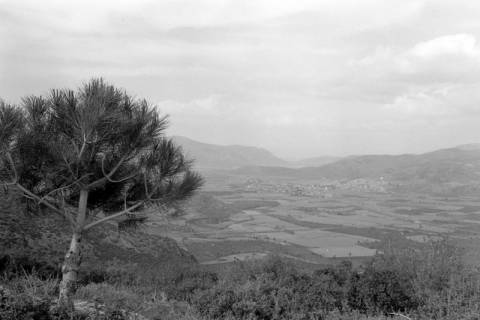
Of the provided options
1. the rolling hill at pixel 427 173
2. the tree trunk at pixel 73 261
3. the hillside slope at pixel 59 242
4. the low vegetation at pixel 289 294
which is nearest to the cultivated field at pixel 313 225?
the hillside slope at pixel 59 242

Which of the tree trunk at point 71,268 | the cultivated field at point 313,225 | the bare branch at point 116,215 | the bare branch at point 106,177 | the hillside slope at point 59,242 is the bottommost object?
the cultivated field at point 313,225

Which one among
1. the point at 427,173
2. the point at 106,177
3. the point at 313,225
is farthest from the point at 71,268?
the point at 427,173

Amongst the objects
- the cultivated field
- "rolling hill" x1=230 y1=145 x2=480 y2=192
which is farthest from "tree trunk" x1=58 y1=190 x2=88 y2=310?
"rolling hill" x1=230 y1=145 x2=480 y2=192

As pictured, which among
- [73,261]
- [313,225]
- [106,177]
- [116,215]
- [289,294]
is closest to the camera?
[289,294]

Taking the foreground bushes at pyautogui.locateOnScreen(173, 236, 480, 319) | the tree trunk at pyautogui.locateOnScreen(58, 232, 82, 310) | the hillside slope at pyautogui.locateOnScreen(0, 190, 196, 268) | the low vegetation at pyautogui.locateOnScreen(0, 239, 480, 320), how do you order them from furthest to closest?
the hillside slope at pyautogui.locateOnScreen(0, 190, 196, 268)
the tree trunk at pyautogui.locateOnScreen(58, 232, 82, 310)
the foreground bushes at pyautogui.locateOnScreen(173, 236, 480, 319)
the low vegetation at pyautogui.locateOnScreen(0, 239, 480, 320)

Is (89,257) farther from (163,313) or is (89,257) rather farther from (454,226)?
(454,226)

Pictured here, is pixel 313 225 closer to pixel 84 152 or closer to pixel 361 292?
pixel 361 292

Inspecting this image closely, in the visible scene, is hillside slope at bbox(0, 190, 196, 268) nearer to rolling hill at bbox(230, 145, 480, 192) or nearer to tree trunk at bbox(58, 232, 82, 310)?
tree trunk at bbox(58, 232, 82, 310)

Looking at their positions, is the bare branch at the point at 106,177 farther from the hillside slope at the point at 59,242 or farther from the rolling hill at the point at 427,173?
the rolling hill at the point at 427,173

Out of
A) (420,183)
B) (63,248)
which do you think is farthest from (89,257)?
(420,183)
